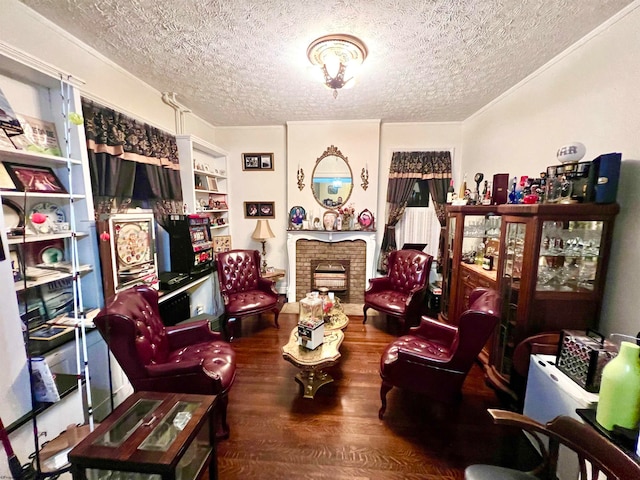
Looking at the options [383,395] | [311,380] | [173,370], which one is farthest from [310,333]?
[173,370]

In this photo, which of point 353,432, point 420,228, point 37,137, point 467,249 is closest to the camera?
point 37,137

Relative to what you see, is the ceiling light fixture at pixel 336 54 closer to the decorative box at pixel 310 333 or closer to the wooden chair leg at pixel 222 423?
the decorative box at pixel 310 333

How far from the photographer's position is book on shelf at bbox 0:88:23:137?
5.04 feet

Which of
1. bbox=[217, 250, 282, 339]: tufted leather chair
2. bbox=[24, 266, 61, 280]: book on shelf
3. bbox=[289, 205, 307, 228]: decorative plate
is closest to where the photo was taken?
bbox=[24, 266, 61, 280]: book on shelf

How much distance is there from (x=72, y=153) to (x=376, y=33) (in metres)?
2.41

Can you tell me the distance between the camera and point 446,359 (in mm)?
1838

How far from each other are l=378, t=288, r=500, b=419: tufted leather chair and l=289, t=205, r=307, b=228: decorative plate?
254 centimetres

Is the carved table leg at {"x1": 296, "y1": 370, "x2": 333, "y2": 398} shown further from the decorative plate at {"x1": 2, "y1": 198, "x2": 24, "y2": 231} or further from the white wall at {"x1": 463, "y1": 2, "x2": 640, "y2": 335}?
the decorative plate at {"x1": 2, "y1": 198, "x2": 24, "y2": 231}

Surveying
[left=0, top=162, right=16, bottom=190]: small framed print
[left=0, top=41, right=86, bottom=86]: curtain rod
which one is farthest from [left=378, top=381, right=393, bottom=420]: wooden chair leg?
[left=0, top=41, right=86, bottom=86]: curtain rod

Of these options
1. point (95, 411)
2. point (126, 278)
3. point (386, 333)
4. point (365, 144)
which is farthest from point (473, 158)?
point (95, 411)

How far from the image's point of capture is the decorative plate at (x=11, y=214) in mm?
1618

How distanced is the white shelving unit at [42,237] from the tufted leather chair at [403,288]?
9.19ft

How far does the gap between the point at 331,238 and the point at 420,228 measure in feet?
4.82

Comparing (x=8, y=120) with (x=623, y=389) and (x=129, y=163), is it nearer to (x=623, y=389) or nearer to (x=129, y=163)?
(x=129, y=163)
